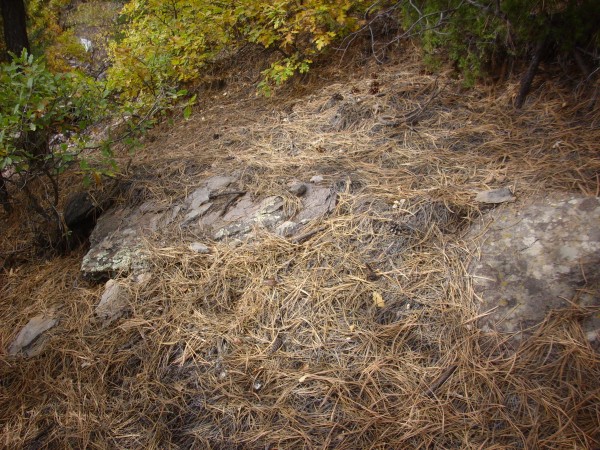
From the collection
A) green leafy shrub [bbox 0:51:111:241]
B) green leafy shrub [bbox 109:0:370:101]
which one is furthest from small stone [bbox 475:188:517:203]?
green leafy shrub [bbox 0:51:111:241]

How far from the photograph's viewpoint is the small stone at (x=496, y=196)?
6.84 ft

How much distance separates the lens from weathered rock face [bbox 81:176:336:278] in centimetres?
244

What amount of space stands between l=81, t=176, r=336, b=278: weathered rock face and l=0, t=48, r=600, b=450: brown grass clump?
0.33 ft

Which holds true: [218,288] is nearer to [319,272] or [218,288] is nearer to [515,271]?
[319,272]

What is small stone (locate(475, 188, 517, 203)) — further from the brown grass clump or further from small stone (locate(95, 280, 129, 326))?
small stone (locate(95, 280, 129, 326))

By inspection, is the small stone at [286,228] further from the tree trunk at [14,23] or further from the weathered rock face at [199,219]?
the tree trunk at [14,23]

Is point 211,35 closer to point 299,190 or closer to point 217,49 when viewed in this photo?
point 217,49

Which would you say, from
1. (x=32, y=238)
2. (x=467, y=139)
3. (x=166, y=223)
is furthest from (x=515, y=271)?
(x=32, y=238)

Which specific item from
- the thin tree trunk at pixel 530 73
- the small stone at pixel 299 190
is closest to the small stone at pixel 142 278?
the small stone at pixel 299 190

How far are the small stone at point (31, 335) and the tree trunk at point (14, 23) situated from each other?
2541 millimetres

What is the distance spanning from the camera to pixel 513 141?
2.46m

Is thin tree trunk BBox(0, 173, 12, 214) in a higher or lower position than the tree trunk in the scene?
lower

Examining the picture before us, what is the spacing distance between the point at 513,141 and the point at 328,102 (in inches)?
63.6

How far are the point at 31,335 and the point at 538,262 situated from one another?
2.64 meters
